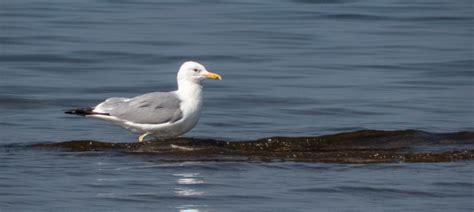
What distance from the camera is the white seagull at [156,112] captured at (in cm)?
1169

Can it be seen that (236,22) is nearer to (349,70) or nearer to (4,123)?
(349,70)

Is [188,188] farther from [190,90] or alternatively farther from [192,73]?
[192,73]

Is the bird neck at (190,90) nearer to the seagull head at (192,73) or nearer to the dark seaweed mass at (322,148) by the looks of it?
the seagull head at (192,73)

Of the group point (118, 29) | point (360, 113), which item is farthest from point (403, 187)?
point (118, 29)

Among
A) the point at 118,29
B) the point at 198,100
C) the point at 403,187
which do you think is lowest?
the point at 403,187

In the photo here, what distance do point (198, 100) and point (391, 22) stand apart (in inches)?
408

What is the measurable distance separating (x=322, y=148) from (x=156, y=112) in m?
1.58

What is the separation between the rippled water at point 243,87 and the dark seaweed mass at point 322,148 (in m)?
0.38

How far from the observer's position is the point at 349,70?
16875 mm

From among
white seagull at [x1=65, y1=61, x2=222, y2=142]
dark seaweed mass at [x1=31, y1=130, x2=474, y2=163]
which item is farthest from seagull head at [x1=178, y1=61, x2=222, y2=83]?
dark seaweed mass at [x1=31, y1=130, x2=474, y2=163]

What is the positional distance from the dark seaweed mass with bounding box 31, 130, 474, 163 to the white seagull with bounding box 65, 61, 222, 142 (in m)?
Answer: 0.19

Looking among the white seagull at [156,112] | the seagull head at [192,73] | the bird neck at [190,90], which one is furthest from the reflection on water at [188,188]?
the seagull head at [192,73]

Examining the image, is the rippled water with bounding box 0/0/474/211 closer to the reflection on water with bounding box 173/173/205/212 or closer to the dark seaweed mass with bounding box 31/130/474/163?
the reflection on water with bounding box 173/173/205/212

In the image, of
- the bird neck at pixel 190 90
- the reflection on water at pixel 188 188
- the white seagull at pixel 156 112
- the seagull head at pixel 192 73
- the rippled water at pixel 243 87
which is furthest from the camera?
the seagull head at pixel 192 73
